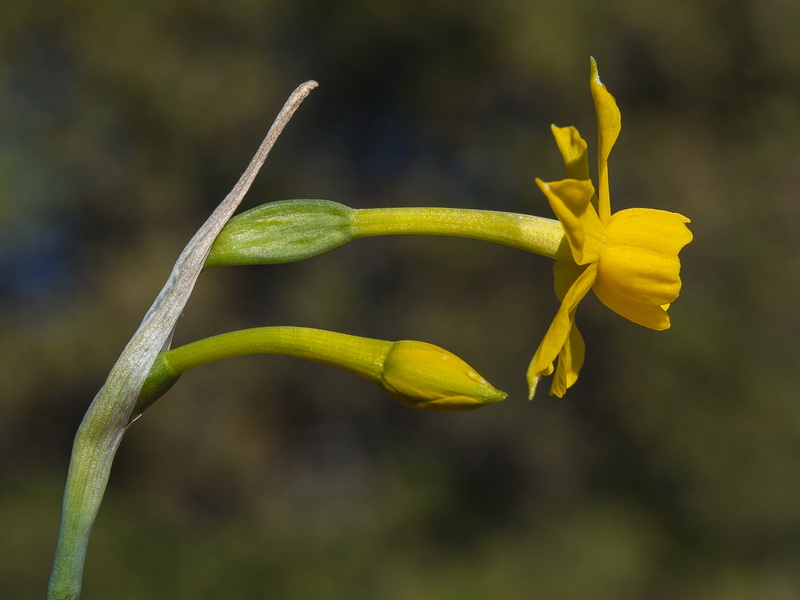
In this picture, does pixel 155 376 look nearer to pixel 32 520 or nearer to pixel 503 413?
pixel 32 520

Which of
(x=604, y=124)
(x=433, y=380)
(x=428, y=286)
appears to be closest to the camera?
(x=433, y=380)

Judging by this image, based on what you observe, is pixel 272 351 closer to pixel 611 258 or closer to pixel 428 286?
pixel 611 258

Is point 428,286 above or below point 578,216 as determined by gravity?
below

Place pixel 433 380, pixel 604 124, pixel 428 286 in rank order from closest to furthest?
pixel 433 380 → pixel 604 124 → pixel 428 286

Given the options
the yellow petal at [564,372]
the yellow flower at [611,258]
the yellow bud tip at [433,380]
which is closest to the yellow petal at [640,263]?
the yellow flower at [611,258]

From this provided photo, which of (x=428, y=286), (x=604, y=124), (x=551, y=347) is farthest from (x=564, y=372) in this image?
(x=428, y=286)

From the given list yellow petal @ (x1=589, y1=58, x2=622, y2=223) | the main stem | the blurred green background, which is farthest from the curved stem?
the blurred green background
